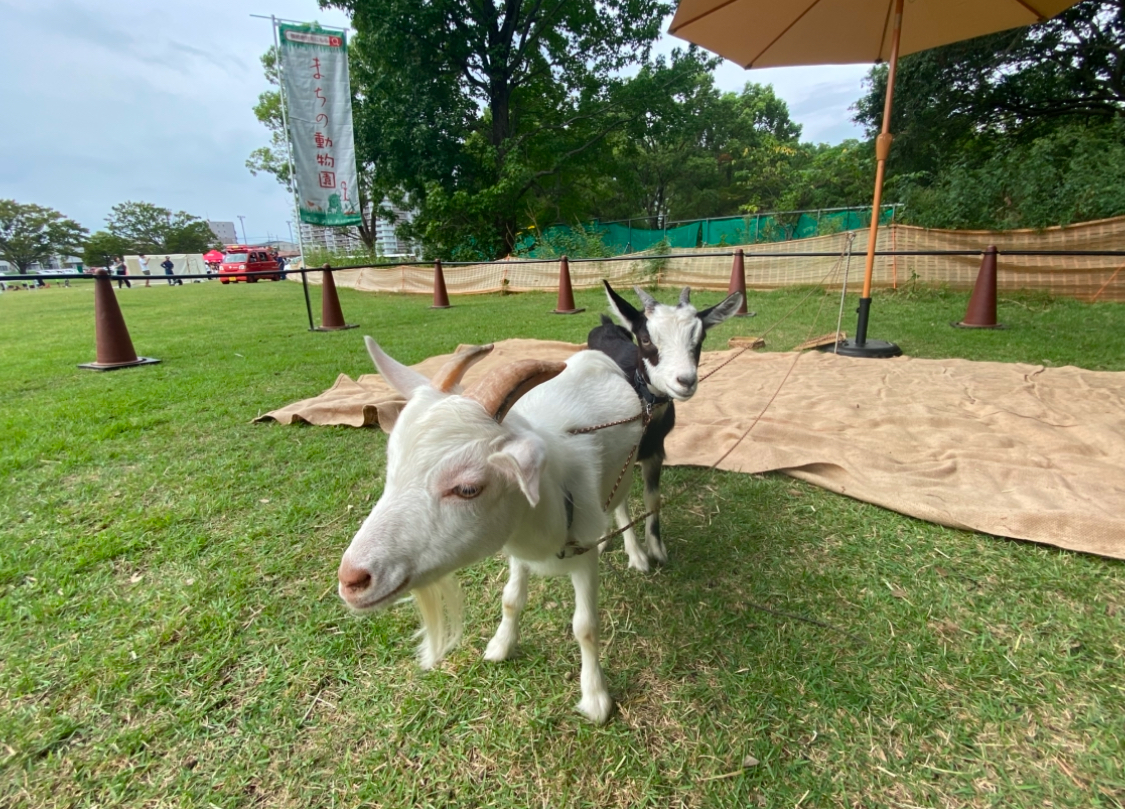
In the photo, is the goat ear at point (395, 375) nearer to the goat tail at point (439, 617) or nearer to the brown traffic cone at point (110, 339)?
the goat tail at point (439, 617)

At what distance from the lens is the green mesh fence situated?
1387cm

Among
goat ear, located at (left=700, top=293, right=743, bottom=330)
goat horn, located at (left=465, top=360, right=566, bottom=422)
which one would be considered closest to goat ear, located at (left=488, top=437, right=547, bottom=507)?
goat horn, located at (left=465, top=360, right=566, bottom=422)

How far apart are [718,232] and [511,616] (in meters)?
18.0

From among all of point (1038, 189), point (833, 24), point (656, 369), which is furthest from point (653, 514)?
point (1038, 189)

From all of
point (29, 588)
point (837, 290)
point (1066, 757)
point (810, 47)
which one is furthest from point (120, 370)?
point (837, 290)

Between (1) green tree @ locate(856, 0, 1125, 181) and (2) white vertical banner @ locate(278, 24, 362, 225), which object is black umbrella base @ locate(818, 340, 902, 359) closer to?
(2) white vertical banner @ locate(278, 24, 362, 225)

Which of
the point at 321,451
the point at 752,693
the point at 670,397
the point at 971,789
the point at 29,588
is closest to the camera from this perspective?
the point at 971,789

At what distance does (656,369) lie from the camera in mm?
2312

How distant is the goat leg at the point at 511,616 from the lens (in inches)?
66.1

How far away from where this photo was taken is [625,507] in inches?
93.5

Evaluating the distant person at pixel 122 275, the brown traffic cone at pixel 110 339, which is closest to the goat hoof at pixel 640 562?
the distant person at pixel 122 275

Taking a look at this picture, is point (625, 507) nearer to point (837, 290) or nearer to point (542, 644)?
point (542, 644)

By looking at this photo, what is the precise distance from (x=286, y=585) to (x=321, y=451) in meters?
1.35

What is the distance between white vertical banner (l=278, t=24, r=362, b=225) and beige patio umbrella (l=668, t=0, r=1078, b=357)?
5.72 meters
